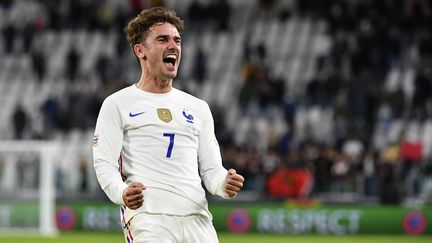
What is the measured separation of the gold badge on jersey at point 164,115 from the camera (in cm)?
605

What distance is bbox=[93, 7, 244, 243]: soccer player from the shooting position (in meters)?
5.89

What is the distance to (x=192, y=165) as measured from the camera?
607cm

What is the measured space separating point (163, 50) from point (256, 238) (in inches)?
545

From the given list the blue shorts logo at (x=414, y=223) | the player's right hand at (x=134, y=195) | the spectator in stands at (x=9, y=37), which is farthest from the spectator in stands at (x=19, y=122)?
the player's right hand at (x=134, y=195)

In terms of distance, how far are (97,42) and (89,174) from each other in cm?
717

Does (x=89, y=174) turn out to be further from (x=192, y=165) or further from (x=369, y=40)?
(x=192, y=165)

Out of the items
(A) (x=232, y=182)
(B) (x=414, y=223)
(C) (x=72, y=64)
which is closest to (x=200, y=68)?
(C) (x=72, y=64)

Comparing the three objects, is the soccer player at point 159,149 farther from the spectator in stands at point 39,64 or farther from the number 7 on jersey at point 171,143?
the spectator in stands at point 39,64

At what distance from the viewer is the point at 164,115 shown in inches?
239

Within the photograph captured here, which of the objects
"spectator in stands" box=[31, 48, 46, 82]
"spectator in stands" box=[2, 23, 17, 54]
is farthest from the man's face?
"spectator in stands" box=[2, 23, 17, 54]

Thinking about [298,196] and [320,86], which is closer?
[298,196]

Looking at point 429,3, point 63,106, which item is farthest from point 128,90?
point 429,3

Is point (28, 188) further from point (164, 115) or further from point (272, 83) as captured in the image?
point (164, 115)

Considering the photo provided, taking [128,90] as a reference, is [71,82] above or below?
below
